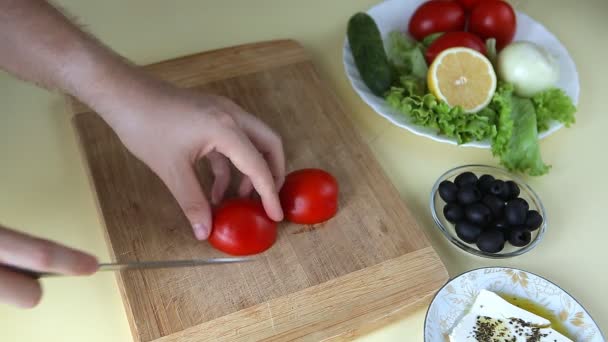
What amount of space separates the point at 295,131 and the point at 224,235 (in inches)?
13.6

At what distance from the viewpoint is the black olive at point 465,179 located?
1109mm

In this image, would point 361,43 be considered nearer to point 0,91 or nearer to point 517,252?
point 517,252

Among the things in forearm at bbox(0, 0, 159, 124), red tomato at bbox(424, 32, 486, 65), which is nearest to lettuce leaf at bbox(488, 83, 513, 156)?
red tomato at bbox(424, 32, 486, 65)

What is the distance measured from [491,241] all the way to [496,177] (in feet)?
0.72

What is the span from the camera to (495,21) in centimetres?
141

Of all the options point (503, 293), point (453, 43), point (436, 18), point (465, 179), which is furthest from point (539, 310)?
point (436, 18)

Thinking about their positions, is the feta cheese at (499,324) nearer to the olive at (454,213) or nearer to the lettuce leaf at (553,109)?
the olive at (454,213)

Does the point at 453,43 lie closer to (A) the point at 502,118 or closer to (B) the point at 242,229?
(A) the point at 502,118

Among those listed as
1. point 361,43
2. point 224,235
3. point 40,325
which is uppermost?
point 361,43

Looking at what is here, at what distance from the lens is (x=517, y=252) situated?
1.05 m

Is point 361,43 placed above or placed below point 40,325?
above

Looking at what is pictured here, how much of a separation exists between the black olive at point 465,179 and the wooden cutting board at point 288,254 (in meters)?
0.12

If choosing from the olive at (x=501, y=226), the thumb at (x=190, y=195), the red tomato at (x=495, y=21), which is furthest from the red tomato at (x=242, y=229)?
the red tomato at (x=495, y=21)

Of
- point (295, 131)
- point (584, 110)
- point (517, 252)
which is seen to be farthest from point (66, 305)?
point (584, 110)
